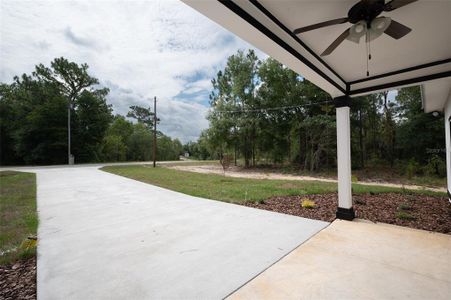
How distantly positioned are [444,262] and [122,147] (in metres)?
25.2

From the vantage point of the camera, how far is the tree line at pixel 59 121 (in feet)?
55.6

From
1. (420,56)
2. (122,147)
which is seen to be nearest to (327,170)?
(420,56)

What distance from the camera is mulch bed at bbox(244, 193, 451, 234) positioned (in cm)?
336

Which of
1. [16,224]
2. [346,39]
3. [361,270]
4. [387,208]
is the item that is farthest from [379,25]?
[16,224]

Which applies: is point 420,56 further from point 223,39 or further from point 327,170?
point 327,170

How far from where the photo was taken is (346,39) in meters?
2.21

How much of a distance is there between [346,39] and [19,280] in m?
3.87

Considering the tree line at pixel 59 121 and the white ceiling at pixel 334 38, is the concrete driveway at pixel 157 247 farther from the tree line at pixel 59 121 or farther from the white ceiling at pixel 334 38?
the tree line at pixel 59 121

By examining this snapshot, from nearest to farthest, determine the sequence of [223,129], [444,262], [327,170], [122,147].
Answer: [444,262], [327,170], [223,129], [122,147]

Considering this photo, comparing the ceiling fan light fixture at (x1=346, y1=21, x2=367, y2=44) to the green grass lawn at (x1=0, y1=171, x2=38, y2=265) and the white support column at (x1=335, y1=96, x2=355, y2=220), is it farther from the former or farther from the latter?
the green grass lawn at (x1=0, y1=171, x2=38, y2=265)

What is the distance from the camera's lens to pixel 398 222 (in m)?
3.32

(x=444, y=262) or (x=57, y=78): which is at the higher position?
(x=57, y=78)

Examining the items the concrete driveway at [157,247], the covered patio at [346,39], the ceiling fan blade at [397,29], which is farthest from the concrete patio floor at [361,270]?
the ceiling fan blade at [397,29]

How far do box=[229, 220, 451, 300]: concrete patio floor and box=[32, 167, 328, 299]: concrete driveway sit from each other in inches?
7.5
